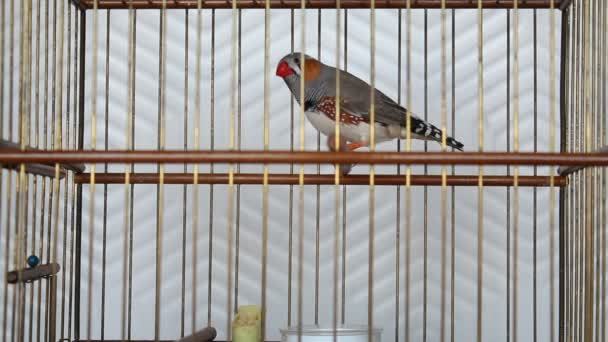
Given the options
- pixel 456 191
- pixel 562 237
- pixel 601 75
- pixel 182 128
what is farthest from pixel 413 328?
pixel 601 75

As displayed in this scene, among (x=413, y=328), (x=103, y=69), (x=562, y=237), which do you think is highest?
(x=103, y=69)

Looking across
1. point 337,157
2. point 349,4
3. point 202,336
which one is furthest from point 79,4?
point 337,157

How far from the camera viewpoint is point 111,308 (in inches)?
86.0

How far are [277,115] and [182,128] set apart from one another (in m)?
0.22

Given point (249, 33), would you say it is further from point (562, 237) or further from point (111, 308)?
point (562, 237)

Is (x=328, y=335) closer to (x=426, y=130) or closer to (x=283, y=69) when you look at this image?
(x=426, y=130)

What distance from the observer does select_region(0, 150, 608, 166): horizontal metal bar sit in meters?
1.17

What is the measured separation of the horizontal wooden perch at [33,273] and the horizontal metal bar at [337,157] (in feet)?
0.71

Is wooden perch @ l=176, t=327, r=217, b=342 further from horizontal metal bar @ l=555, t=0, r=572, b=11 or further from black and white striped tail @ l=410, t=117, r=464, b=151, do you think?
horizontal metal bar @ l=555, t=0, r=572, b=11

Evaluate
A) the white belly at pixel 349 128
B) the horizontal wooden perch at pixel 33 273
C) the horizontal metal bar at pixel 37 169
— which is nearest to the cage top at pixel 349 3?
the white belly at pixel 349 128

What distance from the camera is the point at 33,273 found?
54.8 inches

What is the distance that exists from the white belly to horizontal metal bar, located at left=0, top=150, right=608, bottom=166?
0.41 meters

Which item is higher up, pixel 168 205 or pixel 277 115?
pixel 277 115

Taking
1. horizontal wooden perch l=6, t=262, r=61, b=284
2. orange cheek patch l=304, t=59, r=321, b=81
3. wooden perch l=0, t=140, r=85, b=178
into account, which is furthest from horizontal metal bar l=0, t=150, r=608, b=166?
orange cheek patch l=304, t=59, r=321, b=81
